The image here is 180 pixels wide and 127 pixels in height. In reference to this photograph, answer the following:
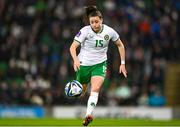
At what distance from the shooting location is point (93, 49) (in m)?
14.2

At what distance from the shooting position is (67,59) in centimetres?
2552

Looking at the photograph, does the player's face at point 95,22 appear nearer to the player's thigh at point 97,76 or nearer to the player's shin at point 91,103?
the player's thigh at point 97,76

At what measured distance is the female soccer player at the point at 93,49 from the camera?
1375 centimetres

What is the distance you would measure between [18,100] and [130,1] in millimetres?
6284

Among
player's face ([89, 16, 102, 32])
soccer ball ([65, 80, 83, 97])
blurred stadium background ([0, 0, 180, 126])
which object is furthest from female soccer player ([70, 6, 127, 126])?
blurred stadium background ([0, 0, 180, 126])

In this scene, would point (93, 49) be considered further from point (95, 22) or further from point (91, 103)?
point (91, 103)

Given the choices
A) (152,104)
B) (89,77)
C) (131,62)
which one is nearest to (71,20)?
(131,62)

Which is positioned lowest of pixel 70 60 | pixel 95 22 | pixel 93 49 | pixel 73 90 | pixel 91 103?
pixel 91 103

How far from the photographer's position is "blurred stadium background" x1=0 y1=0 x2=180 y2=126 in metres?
24.5

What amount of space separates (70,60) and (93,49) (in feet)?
37.2

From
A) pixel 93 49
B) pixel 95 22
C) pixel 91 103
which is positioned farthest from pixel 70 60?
pixel 91 103

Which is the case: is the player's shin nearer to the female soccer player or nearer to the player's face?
the female soccer player

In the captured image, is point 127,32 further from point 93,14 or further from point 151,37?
point 93,14

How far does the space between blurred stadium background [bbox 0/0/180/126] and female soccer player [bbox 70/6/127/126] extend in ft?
32.6
